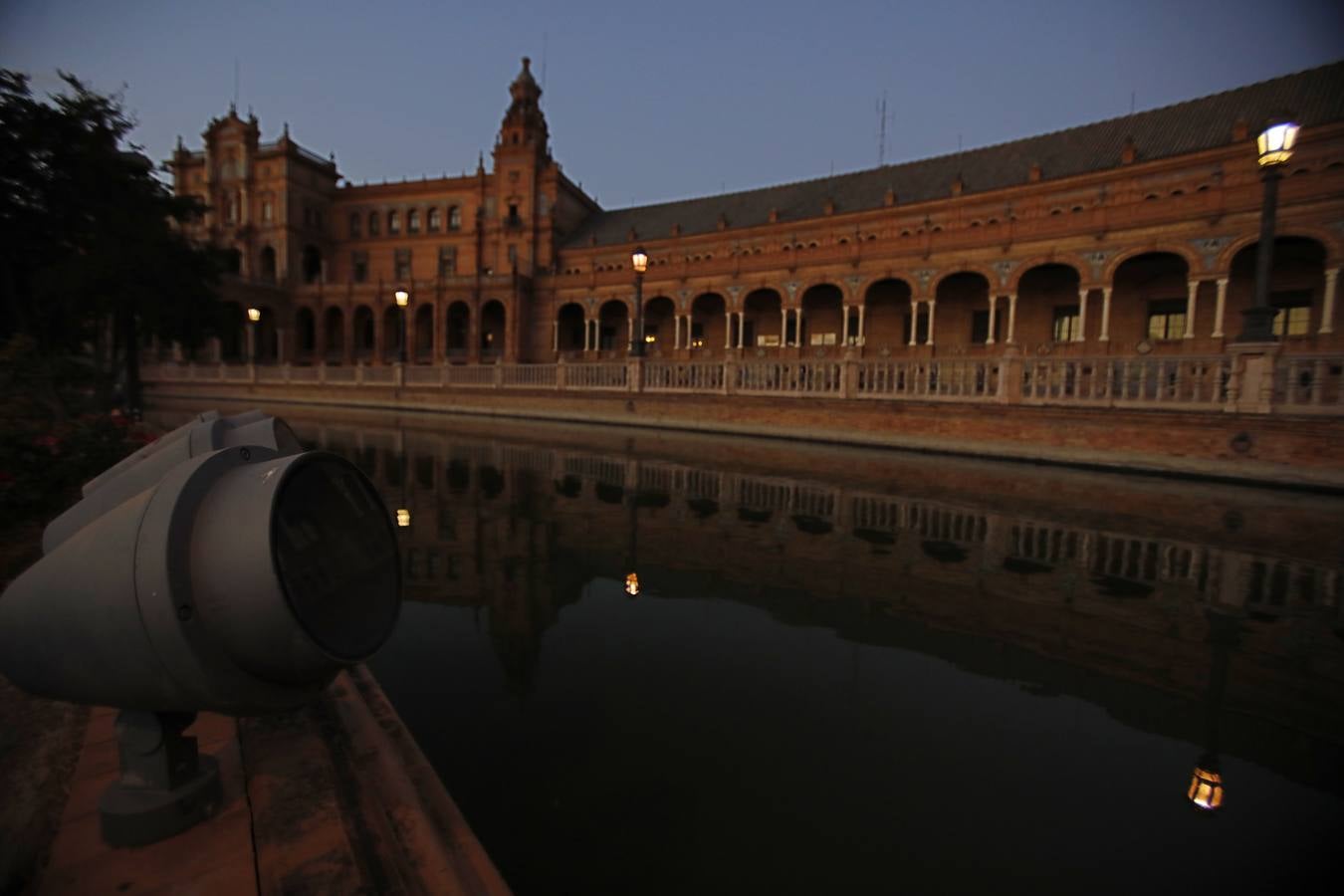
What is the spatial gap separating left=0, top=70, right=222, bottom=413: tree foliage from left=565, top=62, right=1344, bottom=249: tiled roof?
29770mm

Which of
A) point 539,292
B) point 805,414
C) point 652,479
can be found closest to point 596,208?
point 539,292

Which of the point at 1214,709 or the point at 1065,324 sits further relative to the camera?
the point at 1065,324

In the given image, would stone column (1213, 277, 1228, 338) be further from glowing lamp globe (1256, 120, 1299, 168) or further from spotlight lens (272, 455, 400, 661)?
spotlight lens (272, 455, 400, 661)

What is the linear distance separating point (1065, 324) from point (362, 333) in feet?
149

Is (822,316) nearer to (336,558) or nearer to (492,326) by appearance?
(492,326)

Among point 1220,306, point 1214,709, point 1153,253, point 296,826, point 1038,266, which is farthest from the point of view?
point 1038,266

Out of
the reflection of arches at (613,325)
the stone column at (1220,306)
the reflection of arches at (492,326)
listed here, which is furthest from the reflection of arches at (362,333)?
the stone column at (1220,306)

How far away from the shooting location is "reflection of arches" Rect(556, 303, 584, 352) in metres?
39.4

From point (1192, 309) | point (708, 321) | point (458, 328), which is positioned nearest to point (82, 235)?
point (708, 321)

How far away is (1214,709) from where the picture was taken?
2969 mm

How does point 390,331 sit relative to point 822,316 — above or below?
below

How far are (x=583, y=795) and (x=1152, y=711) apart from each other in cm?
Result: 279

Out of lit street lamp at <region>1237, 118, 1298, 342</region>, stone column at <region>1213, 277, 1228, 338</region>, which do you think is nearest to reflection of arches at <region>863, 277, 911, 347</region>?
stone column at <region>1213, 277, 1228, 338</region>

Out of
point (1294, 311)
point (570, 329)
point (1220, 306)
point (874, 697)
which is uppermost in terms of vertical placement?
point (570, 329)
